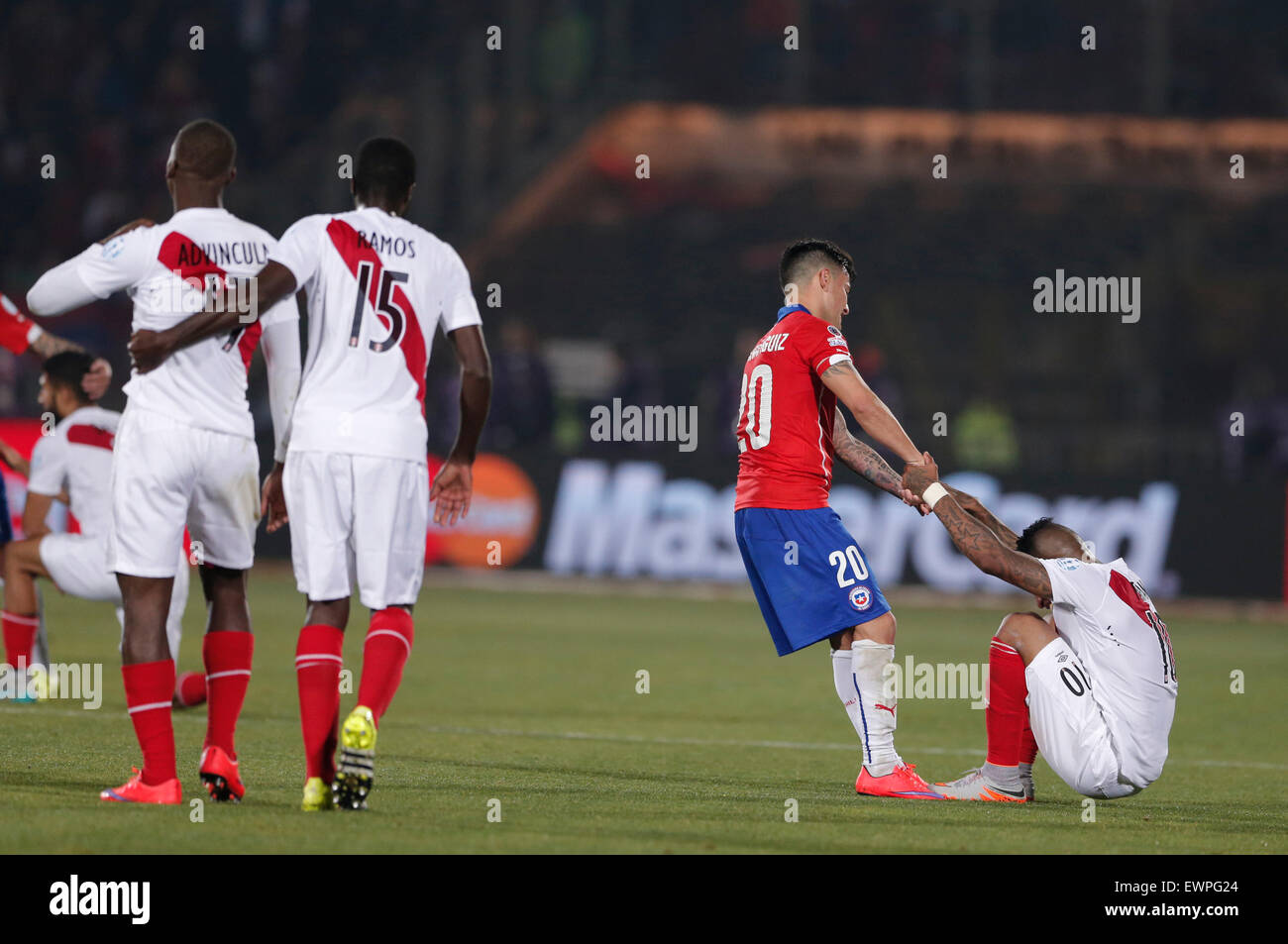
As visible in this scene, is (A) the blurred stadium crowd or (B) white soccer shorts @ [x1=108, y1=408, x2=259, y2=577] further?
(A) the blurred stadium crowd

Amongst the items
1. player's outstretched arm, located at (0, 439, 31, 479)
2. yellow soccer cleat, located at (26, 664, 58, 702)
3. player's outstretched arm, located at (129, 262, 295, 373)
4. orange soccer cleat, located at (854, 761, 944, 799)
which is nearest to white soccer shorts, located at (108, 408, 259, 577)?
player's outstretched arm, located at (129, 262, 295, 373)

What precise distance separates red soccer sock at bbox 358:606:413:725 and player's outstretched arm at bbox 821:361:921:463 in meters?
1.84

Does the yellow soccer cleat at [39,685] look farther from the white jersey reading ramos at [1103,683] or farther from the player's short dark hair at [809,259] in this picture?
the white jersey reading ramos at [1103,683]

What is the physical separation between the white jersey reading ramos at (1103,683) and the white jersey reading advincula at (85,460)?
219 inches

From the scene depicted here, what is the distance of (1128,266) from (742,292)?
526 centimetres

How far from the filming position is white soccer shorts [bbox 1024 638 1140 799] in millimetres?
6695

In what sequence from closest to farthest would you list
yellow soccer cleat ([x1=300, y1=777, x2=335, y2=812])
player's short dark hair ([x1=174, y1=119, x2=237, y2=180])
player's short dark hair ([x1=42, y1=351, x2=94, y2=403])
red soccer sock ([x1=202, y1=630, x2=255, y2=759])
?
yellow soccer cleat ([x1=300, y1=777, x2=335, y2=812])
player's short dark hair ([x1=174, y1=119, x2=237, y2=180])
red soccer sock ([x1=202, y1=630, x2=255, y2=759])
player's short dark hair ([x1=42, y1=351, x2=94, y2=403])

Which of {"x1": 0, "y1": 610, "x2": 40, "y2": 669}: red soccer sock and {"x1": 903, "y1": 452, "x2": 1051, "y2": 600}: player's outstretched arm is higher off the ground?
{"x1": 903, "y1": 452, "x2": 1051, "y2": 600}: player's outstretched arm

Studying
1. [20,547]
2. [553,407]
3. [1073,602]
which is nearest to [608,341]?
[553,407]

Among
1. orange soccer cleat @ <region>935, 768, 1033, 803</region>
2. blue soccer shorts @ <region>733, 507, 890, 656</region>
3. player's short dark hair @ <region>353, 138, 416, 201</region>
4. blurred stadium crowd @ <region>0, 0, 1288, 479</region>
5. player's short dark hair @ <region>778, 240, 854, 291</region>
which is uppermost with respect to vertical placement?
blurred stadium crowd @ <region>0, 0, 1288, 479</region>

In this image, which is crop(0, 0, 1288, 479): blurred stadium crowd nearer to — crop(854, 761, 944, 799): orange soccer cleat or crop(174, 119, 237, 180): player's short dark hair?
crop(854, 761, 944, 799): orange soccer cleat

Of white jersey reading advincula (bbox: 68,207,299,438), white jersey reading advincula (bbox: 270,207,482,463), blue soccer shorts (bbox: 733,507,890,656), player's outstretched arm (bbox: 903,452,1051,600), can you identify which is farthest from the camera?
blue soccer shorts (bbox: 733,507,890,656)
